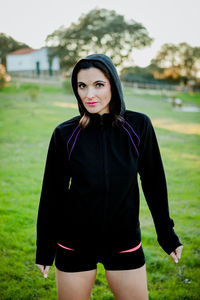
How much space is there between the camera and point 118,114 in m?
1.78

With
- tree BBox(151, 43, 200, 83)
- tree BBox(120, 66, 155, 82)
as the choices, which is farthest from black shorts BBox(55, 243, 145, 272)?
tree BBox(151, 43, 200, 83)

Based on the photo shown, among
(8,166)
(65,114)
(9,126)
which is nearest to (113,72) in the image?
(8,166)

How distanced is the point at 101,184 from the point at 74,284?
67 centimetres

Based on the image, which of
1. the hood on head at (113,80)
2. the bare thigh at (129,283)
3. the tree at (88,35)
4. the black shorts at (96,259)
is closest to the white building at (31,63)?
the tree at (88,35)

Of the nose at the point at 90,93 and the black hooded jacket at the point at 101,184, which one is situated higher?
the nose at the point at 90,93

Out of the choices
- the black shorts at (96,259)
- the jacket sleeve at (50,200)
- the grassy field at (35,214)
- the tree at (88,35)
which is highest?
the tree at (88,35)

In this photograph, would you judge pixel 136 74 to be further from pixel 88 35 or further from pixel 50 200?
pixel 50 200

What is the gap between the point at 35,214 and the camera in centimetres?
498

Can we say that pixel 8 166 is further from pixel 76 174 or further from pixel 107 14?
pixel 107 14

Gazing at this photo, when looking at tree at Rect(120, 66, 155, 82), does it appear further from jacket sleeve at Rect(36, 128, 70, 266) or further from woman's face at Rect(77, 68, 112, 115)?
jacket sleeve at Rect(36, 128, 70, 266)

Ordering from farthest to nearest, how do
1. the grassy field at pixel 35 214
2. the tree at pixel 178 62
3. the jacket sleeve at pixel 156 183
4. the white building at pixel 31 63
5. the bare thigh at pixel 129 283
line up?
1. the tree at pixel 178 62
2. the white building at pixel 31 63
3. the grassy field at pixel 35 214
4. the jacket sleeve at pixel 156 183
5. the bare thigh at pixel 129 283

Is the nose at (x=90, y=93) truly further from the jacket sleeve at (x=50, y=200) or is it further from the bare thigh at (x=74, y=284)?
the bare thigh at (x=74, y=284)

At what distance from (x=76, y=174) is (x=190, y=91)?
4120 centimetres

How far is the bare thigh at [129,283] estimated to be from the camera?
1.63 m
